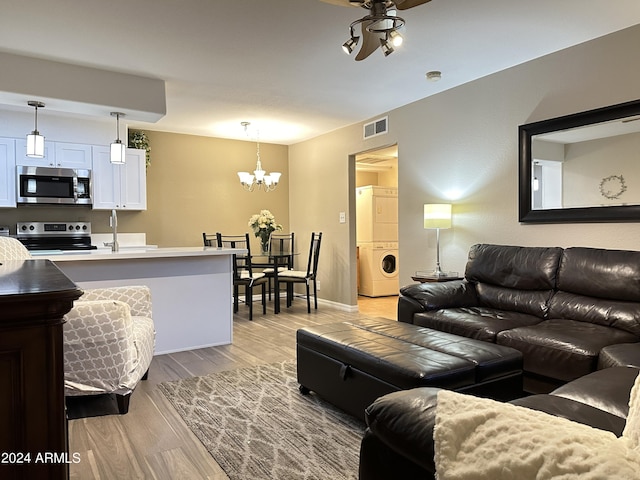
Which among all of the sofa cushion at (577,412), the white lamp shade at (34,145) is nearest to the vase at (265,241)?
the white lamp shade at (34,145)

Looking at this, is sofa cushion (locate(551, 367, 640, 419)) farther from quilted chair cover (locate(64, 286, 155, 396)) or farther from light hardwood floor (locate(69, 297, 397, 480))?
quilted chair cover (locate(64, 286, 155, 396))

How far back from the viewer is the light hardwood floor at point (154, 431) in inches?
79.2

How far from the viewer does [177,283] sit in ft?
13.1

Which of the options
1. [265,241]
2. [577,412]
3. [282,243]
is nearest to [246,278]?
[265,241]

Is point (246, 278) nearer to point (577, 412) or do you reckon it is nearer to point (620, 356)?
point (620, 356)

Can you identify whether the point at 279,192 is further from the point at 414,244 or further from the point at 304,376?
the point at 304,376

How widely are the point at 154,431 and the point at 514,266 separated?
2818 mm

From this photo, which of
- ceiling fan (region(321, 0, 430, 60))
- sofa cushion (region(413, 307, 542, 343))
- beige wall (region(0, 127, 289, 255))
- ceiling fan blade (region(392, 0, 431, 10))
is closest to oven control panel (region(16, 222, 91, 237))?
beige wall (region(0, 127, 289, 255))

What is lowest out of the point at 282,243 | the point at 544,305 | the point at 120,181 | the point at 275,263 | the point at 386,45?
the point at 544,305

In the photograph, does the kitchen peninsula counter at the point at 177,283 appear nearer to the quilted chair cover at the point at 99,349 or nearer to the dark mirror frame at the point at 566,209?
the quilted chair cover at the point at 99,349

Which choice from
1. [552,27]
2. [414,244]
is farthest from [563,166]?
[414,244]

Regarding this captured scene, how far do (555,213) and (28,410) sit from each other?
12.2 feet

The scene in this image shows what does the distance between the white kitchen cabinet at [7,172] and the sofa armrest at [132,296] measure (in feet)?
8.72

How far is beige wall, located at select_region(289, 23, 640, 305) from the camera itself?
3.27m
